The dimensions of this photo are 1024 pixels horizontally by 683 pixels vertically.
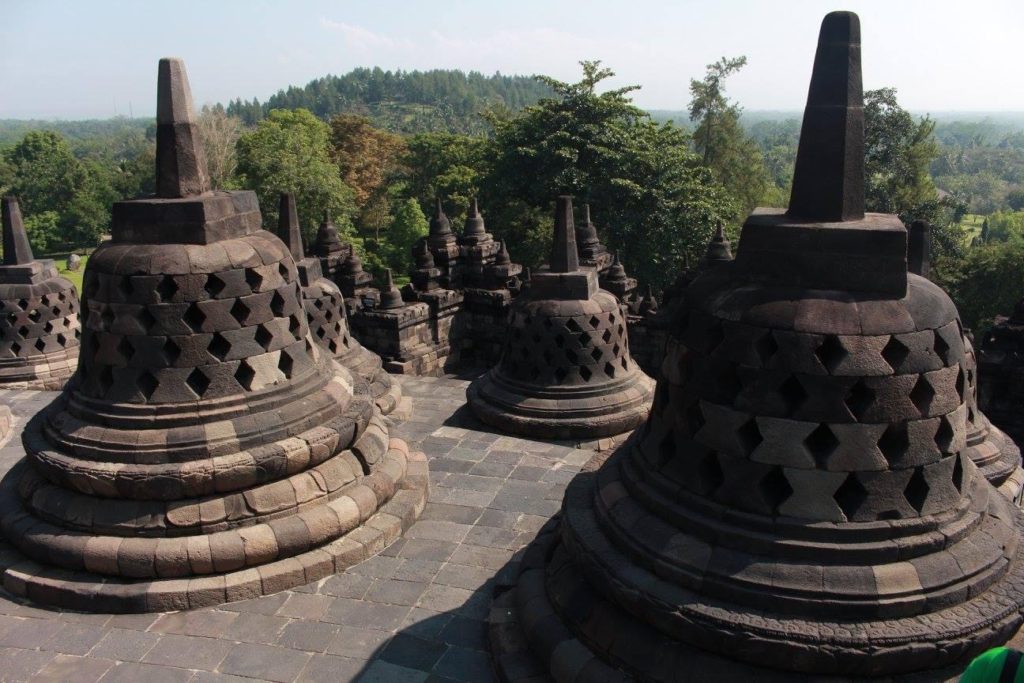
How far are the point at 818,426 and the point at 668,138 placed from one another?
91.0ft

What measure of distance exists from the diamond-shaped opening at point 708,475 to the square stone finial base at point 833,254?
97cm

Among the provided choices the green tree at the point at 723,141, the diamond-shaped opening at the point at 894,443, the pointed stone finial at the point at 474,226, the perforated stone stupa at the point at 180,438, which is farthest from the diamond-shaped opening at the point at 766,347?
the green tree at the point at 723,141

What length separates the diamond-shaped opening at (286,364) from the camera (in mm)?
5973

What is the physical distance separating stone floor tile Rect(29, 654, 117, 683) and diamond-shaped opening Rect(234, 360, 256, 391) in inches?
81.0

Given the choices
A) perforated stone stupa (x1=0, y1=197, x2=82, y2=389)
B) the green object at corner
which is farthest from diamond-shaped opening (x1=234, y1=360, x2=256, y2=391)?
perforated stone stupa (x1=0, y1=197, x2=82, y2=389)

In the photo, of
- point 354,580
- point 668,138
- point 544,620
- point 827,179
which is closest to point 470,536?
point 354,580

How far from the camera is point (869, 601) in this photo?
335cm

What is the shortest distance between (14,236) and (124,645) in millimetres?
9860

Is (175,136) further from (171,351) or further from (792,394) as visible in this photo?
(792,394)

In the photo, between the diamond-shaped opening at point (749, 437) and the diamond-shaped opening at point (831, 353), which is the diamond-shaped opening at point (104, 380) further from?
the diamond-shaped opening at point (831, 353)

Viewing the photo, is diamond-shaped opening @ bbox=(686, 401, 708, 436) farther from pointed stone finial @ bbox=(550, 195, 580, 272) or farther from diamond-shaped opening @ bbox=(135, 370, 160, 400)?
pointed stone finial @ bbox=(550, 195, 580, 272)

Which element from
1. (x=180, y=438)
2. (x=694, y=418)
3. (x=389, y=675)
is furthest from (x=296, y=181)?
(x=694, y=418)

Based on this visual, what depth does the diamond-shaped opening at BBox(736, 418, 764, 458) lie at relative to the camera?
3.62 m

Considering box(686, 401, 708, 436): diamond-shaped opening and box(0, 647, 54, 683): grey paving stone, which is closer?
box(686, 401, 708, 436): diamond-shaped opening
